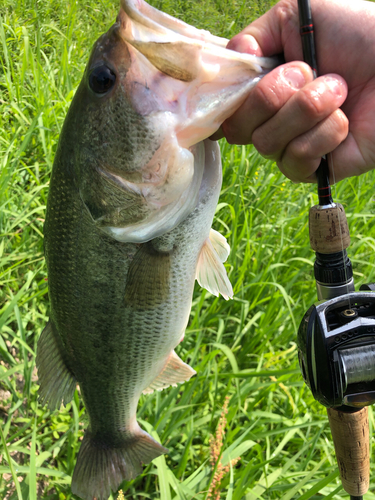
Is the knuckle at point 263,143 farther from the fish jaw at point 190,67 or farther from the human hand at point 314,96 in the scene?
the fish jaw at point 190,67

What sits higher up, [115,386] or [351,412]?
[115,386]

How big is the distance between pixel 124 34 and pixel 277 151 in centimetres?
57

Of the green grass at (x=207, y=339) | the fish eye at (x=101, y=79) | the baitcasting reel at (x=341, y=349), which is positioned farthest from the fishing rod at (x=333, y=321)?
the green grass at (x=207, y=339)

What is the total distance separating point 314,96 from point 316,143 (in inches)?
5.3

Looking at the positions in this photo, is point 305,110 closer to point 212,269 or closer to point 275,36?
point 275,36

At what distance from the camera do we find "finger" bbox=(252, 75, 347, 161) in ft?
3.99

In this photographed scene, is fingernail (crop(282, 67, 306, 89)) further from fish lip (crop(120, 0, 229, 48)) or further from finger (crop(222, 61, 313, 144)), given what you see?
fish lip (crop(120, 0, 229, 48))

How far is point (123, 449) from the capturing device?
6.06ft

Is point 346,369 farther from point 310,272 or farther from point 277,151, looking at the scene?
point 310,272

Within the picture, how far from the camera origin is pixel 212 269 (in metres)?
1.60

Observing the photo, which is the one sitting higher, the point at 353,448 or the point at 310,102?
the point at 310,102

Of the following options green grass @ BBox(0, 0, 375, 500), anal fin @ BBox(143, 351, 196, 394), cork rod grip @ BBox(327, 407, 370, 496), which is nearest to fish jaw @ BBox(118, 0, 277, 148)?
anal fin @ BBox(143, 351, 196, 394)

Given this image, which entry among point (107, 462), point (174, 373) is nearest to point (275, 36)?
point (174, 373)

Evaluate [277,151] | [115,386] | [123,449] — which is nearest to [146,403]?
[123,449]
